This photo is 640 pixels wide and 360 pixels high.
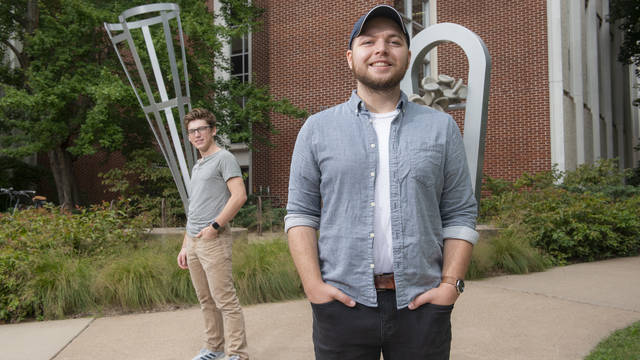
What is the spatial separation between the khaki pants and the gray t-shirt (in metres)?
0.14

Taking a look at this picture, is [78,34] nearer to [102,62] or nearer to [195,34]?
[102,62]

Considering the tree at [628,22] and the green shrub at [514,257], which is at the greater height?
the tree at [628,22]

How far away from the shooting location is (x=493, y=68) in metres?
14.8

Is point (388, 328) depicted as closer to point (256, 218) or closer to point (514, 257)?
point (514, 257)

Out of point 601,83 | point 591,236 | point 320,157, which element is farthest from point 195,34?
point 601,83

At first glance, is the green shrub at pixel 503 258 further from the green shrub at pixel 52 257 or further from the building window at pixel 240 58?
the building window at pixel 240 58

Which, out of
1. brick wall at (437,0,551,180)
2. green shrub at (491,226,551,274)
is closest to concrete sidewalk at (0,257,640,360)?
green shrub at (491,226,551,274)

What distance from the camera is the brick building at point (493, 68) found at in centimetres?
1419

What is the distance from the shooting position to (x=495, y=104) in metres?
14.6

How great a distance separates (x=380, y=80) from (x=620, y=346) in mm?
3520

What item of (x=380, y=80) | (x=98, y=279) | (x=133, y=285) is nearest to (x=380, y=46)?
(x=380, y=80)

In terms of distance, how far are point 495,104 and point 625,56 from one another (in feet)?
50.5

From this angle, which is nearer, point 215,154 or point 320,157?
point 320,157

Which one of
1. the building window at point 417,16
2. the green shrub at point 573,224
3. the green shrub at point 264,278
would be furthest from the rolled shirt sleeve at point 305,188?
the building window at point 417,16
